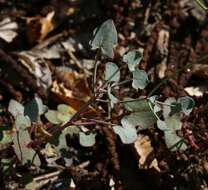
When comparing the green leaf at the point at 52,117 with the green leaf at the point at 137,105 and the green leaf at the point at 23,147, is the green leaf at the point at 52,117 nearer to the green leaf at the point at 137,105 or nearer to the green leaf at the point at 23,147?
the green leaf at the point at 23,147

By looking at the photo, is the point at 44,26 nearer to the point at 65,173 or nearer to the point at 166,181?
the point at 65,173

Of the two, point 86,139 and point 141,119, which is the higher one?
point 141,119

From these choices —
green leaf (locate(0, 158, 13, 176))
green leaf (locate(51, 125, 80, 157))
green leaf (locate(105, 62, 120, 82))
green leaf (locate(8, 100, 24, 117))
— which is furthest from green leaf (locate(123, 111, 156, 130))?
green leaf (locate(0, 158, 13, 176))

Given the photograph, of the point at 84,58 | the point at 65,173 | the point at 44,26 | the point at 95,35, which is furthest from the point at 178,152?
the point at 44,26

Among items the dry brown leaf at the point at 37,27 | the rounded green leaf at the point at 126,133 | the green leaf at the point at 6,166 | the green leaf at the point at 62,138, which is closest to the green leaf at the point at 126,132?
the rounded green leaf at the point at 126,133

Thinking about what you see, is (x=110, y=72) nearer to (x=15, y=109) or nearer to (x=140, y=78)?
(x=140, y=78)

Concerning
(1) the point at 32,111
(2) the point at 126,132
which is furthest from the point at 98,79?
(2) the point at 126,132
